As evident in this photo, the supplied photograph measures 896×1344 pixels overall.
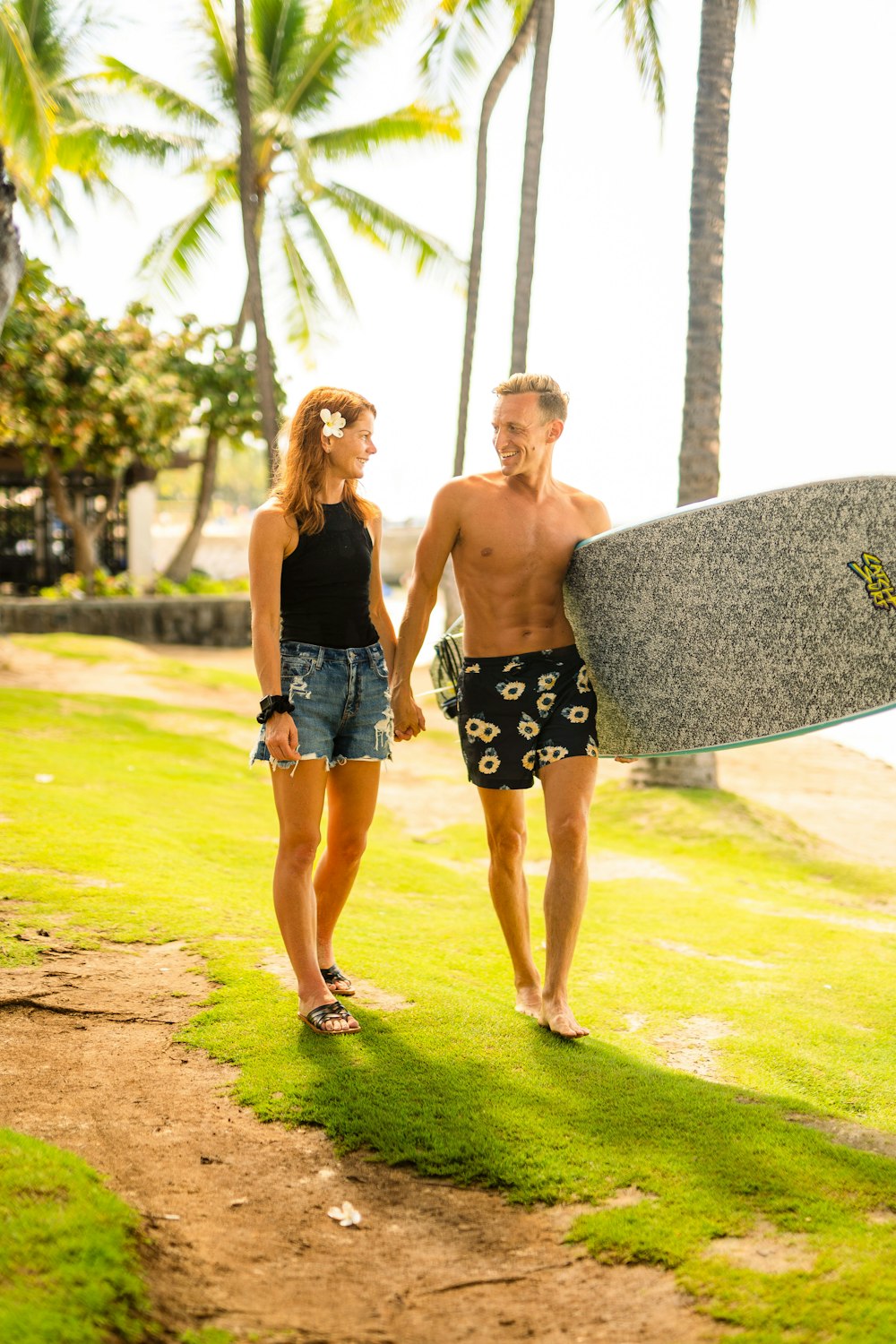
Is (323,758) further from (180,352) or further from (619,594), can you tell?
(180,352)

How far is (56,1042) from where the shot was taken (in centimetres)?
363

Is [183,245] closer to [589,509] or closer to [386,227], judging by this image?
[386,227]

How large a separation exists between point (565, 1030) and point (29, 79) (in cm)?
1085

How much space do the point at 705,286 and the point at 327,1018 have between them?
7.46 m

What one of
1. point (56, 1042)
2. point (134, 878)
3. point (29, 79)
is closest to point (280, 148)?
point (29, 79)

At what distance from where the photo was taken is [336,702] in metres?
3.70

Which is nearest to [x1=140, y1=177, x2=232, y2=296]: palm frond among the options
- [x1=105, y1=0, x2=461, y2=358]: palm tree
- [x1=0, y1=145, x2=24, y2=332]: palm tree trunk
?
[x1=105, y1=0, x2=461, y2=358]: palm tree

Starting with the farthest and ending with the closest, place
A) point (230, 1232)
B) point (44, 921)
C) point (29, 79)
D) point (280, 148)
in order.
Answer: point (280, 148), point (29, 79), point (44, 921), point (230, 1232)

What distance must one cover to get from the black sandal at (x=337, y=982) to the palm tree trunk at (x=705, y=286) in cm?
570

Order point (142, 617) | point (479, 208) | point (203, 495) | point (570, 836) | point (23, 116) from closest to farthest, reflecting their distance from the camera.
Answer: point (570, 836) < point (23, 116) < point (479, 208) < point (142, 617) < point (203, 495)

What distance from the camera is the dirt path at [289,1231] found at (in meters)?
2.36

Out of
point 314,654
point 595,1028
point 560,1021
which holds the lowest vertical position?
point 595,1028

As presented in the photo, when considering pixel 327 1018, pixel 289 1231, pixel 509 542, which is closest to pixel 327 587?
pixel 509 542

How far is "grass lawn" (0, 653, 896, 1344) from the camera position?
2727 millimetres
